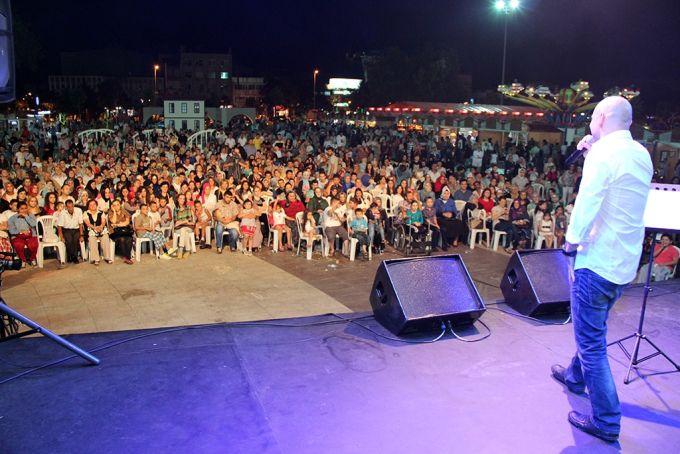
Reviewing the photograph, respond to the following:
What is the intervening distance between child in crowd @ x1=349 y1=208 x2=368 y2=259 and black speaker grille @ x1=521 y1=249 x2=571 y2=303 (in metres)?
4.09

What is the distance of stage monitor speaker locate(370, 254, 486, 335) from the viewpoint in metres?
3.59

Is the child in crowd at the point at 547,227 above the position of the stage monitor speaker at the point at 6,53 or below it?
below

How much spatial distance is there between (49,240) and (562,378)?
6.84 metres

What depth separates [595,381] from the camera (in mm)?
2527

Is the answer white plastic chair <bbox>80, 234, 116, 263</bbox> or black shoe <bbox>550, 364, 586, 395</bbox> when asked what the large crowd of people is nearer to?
white plastic chair <bbox>80, 234, 116, 263</bbox>

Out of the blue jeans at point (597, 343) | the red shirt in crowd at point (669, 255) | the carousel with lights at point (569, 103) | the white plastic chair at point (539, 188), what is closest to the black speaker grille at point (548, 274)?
the blue jeans at point (597, 343)

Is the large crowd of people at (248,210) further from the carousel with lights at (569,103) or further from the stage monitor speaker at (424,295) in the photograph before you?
the carousel with lights at (569,103)

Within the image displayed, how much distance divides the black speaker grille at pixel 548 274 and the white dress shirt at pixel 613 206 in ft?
4.92

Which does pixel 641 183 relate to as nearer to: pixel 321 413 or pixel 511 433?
pixel 511 433

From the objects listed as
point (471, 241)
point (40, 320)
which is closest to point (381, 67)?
point (471, 241)

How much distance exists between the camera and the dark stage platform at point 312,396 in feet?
8.09

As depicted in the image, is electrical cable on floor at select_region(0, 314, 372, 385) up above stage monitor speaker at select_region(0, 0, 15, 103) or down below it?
below

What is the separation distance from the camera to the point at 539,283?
4020 millimetres

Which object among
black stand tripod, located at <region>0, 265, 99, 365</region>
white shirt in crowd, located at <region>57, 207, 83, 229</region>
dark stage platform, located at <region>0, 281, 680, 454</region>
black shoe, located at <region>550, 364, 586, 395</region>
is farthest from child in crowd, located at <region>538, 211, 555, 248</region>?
black stand tripod, located at <region>0, 265, 99, 365</region>
